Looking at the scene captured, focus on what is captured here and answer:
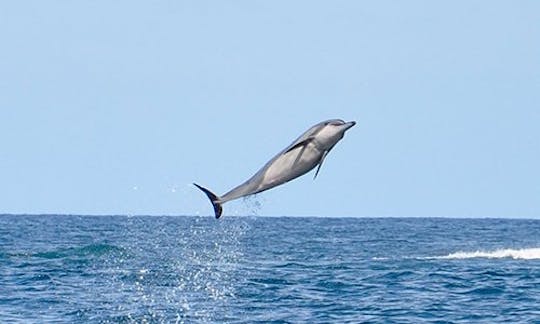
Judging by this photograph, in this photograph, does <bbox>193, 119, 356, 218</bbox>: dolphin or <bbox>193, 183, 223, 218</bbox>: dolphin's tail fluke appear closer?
<bbox>193, 119, 356, 218</bbox>: dolphin

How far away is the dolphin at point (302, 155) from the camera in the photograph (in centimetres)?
1200

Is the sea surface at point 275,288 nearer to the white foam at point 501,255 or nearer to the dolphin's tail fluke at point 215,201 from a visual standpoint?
the white foam at point 501,255

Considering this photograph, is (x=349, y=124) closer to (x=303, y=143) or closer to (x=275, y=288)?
(x=303, y=143)

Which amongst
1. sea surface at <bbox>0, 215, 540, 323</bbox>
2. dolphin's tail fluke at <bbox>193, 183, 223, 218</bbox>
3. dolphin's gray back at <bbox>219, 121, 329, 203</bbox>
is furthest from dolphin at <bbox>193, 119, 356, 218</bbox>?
sea surface at <bbox>0, 215, 540, 323</bbox>

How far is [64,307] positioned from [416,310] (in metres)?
8.78

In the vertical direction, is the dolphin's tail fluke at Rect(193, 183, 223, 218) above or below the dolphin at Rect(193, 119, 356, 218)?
below

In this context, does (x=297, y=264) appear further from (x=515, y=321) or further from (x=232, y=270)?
(x=515, y=321)

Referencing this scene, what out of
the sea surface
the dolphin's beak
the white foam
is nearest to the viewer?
A: the dolphin's beak

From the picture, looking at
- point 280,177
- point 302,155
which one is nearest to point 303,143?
point 302,155

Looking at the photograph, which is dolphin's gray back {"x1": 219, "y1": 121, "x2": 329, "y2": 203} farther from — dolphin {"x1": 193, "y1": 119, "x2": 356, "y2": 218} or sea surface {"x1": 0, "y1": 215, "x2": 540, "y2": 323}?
sea surface {"x1": 0, "y1": 215, "x2": 540, "y2": 323}

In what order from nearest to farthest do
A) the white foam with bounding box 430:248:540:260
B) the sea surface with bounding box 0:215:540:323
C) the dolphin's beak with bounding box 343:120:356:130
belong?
the dolphin's beak with bounding box 343:120:356:130, the sea surface with bounding box 0:215:540:323, the white foam with bounding box 430:248:540:260

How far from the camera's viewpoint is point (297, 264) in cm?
4838

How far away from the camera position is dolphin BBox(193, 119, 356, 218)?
12000mm

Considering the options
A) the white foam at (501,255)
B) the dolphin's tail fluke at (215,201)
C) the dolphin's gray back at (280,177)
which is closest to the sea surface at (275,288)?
the white foam at (501,255)
